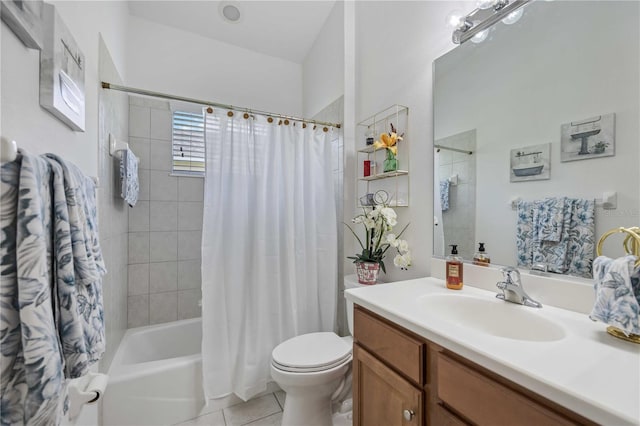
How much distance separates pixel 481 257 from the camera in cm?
112

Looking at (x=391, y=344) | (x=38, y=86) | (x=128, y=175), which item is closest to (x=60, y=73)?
(x=38, y=86)

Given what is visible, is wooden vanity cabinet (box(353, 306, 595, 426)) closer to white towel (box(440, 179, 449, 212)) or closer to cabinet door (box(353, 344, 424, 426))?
cabinet door (box(353, 344, 424, 426))

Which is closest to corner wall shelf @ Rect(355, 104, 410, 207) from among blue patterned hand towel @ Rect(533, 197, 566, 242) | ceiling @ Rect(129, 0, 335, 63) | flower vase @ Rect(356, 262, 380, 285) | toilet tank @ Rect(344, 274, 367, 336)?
flower vase @ Rect(356, 262, 380, 285)

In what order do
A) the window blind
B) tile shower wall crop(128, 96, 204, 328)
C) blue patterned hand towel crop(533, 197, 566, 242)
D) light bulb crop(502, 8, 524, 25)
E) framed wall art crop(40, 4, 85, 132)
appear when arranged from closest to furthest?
framed wall art crop(40, 4, 85, 132)
blue patterned hand towel crop(533, 197, 566, 242)
light bulb crop(502, 8, 524, 25)
tile shower wall crop(128, 96, 204, 328)
the window blind

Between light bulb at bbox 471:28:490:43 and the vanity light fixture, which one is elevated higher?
the vanity light fixture

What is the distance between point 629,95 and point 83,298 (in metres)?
→ 1.61

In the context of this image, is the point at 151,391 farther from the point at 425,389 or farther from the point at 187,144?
the point at 187,144

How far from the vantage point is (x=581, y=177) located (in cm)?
85

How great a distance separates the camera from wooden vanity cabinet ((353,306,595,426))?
1.79 ft

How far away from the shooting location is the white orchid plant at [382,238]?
143 centimetres

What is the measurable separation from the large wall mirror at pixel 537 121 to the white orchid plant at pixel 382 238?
18 cm

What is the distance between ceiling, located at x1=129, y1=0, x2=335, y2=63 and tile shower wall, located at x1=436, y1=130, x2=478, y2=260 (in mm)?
1708

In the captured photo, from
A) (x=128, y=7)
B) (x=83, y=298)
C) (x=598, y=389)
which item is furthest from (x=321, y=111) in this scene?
(x=598, y=389)

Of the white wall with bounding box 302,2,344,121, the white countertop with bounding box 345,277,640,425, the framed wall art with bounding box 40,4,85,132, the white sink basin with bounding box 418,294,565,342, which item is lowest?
the white sink basin with bounding box 418,294,565,342
